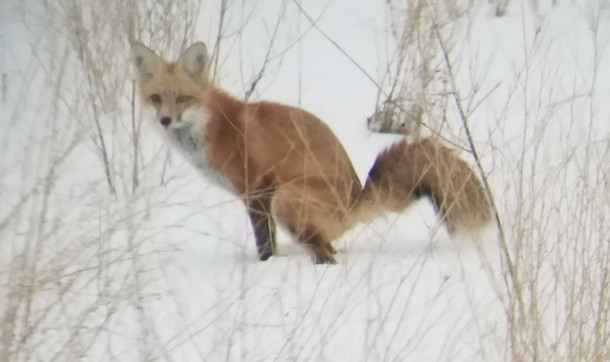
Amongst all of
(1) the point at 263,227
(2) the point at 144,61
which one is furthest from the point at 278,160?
(2) the point at 144,61

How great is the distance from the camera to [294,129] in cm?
434

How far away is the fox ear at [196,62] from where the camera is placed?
435 cm

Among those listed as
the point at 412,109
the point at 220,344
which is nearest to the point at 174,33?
the point at 412,109

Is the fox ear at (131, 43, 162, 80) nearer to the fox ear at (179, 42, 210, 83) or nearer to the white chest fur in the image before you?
the fox ear at (179, 42, 210, 83)

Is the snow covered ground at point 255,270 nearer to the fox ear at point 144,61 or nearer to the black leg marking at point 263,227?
the black leg marking at point 263,227

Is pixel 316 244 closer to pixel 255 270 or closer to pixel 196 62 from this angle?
pixel 255 270

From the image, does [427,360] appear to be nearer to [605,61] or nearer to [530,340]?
[530,340]

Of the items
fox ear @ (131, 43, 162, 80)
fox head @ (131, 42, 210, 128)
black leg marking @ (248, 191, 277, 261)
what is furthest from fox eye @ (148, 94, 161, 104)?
black leg marking @ (248, 191, 277, 261)

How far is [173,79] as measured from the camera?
4316mm

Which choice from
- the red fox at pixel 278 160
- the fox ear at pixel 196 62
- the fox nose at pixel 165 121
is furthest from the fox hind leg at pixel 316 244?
the fox ear at pixel 196 62

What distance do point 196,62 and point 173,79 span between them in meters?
0.13

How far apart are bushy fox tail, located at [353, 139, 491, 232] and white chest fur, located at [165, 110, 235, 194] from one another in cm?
59

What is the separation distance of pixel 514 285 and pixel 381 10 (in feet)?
Result: 17.2

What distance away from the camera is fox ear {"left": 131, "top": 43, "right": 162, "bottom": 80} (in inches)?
170
